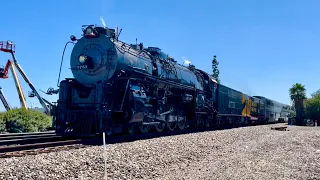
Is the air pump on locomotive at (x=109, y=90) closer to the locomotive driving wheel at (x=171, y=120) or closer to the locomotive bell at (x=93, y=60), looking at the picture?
the locomotive bell at (x=93, y=60)

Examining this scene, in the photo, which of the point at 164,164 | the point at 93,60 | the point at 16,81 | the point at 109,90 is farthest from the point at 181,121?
the point at 16,81

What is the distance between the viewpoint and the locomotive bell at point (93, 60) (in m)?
13.2

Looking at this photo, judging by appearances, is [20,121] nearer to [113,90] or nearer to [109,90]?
[113,90]

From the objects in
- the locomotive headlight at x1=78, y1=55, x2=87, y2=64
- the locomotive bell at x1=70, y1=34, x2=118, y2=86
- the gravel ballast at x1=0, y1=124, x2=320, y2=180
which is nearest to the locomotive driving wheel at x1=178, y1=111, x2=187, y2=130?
the locomotive bell at x1=70, y1=34, x2=118, y2=86

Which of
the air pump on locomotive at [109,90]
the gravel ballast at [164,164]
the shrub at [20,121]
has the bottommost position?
the gravel ballast at [164,164]

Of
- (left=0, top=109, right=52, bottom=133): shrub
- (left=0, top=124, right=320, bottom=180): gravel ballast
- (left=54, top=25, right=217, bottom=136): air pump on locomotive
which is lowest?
(left=0, top=124, right=320, bottom=180): gravel ballast

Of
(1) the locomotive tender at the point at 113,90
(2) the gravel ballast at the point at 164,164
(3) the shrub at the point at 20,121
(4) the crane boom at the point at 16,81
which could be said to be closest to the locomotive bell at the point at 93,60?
(1) the locomotive tender at the point at 113,90

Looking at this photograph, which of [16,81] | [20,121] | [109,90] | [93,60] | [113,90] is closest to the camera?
[109,90]

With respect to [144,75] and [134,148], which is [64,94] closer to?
[144,75]

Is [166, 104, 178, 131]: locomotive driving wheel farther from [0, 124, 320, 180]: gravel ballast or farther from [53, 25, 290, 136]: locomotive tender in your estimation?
[0, 124, 320, 180]: gravel ballast

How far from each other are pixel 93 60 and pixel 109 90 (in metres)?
1.67

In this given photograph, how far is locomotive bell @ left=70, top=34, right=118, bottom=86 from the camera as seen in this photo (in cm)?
1316

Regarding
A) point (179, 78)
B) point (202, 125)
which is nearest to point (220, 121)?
point (202, 125)

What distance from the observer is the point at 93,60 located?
13664 millimetres
